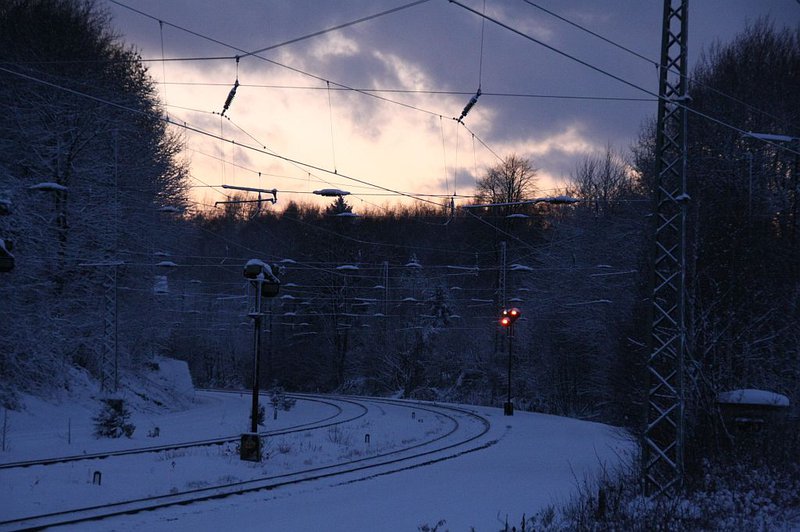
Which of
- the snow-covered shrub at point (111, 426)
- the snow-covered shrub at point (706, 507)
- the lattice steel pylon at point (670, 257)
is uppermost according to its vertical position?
the lattice steel pylon at point (670, 257)

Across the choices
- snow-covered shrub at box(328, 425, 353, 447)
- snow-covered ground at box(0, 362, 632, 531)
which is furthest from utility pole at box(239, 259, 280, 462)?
snow-covered shrub at box(328, 425, 353, 447)

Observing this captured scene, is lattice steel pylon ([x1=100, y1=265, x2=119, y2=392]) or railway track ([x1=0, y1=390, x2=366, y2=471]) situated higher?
lattice steel pylon ([x1=100, y1=265, x2=119, y2=392])

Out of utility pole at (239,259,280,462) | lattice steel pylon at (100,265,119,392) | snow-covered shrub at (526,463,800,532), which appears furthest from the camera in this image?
lattice steel pylon at (100,265,119,392)

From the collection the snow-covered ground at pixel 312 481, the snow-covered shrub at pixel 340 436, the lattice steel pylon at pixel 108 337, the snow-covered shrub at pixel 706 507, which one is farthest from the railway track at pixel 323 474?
the lattice steel pylon at pixel 108 337

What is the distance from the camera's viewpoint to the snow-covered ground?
1182 cm

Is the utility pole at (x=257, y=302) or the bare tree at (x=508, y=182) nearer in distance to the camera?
the utility pole at (x=257, y=302)

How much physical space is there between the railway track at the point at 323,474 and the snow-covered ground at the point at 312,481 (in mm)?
196

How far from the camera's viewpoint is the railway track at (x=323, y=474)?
11172 mm

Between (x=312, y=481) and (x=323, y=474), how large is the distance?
2.92 feet

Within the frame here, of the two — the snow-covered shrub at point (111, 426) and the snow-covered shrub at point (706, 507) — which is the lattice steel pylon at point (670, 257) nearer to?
the snow-covered shrub at point (706, 507)

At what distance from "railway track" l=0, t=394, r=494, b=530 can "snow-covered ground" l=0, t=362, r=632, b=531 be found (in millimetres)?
196

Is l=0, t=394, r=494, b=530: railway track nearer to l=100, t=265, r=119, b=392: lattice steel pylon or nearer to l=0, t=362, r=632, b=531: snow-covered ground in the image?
l=0, t=362, r=632, b=531: snow-covered ground

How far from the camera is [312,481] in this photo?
1561cm

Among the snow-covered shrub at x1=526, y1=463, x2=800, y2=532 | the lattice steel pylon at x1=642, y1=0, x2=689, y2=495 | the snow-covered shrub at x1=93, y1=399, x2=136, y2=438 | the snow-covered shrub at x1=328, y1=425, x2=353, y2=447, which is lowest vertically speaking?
the snow-covered shrub at x1=328, y1=425, x2=353, y2=447
